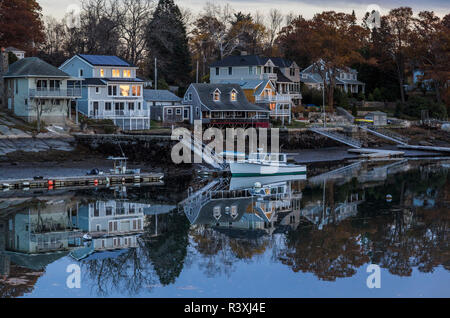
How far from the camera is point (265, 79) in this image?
3187 inches

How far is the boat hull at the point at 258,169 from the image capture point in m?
51.6

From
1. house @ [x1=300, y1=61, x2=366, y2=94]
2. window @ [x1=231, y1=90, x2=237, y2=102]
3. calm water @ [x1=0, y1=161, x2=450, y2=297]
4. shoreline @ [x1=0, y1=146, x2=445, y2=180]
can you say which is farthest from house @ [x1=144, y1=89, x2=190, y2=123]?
house @ [x1=300, y1=61, x2=366, y2=94]

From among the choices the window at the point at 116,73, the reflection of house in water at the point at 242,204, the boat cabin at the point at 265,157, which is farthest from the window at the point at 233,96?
the reflection of house in water at the point at 242,204

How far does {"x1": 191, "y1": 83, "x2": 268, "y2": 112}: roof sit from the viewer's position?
225 feet

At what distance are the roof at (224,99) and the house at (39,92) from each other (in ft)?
44.8

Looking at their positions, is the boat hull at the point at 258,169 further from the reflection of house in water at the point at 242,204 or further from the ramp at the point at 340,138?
the ramp at the point at 340,138

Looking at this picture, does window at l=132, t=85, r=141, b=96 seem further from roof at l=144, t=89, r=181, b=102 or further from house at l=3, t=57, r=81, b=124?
house at l=3, t=57, r=81, b=124

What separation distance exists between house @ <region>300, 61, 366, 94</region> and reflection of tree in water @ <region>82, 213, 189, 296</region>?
2688 inches

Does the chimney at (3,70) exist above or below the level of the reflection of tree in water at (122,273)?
above

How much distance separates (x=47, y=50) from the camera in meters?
83.7

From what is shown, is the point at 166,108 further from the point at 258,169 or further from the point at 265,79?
the point at 258,169
